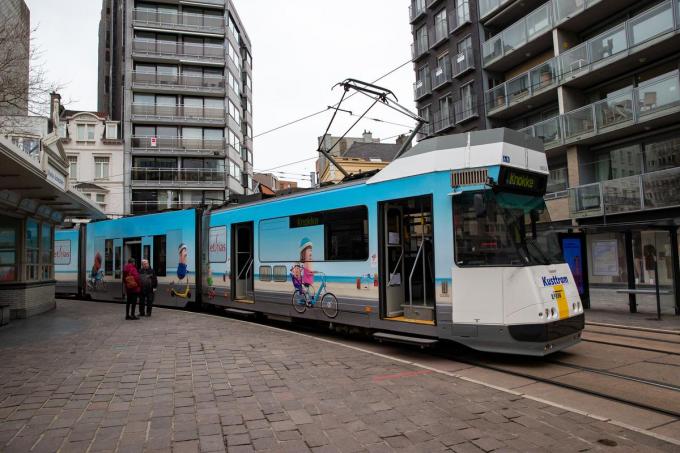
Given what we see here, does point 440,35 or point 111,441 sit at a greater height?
point 440,35

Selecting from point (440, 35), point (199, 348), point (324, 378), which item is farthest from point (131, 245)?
point (440, 35)

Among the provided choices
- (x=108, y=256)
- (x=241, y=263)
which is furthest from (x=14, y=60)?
(x=108, y=256)

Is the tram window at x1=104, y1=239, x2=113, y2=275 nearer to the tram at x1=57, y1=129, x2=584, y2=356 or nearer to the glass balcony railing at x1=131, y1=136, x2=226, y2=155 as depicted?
the tram at x1=57, y1=129, x2=584, y2=356

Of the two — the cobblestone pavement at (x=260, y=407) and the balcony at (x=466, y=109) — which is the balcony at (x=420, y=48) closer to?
the balcony at (x=466, y=109)

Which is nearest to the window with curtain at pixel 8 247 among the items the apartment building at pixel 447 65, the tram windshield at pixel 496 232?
the tram windshield at pixel 496 232

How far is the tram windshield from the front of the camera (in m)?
6.85

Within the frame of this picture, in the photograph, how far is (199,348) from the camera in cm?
830

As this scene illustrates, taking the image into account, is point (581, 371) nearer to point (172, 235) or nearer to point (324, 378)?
point (324, 378)

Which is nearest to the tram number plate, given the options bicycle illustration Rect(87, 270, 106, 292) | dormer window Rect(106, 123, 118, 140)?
bicycle illustration Rect(87, 270, 106, 292)

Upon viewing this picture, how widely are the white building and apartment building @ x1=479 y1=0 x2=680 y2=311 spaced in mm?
32486

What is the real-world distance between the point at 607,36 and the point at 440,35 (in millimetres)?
12271

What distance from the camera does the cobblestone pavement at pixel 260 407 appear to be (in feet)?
13.6

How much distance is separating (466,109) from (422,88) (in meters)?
5.24

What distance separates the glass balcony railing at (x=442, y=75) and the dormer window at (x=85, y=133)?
30.2m
